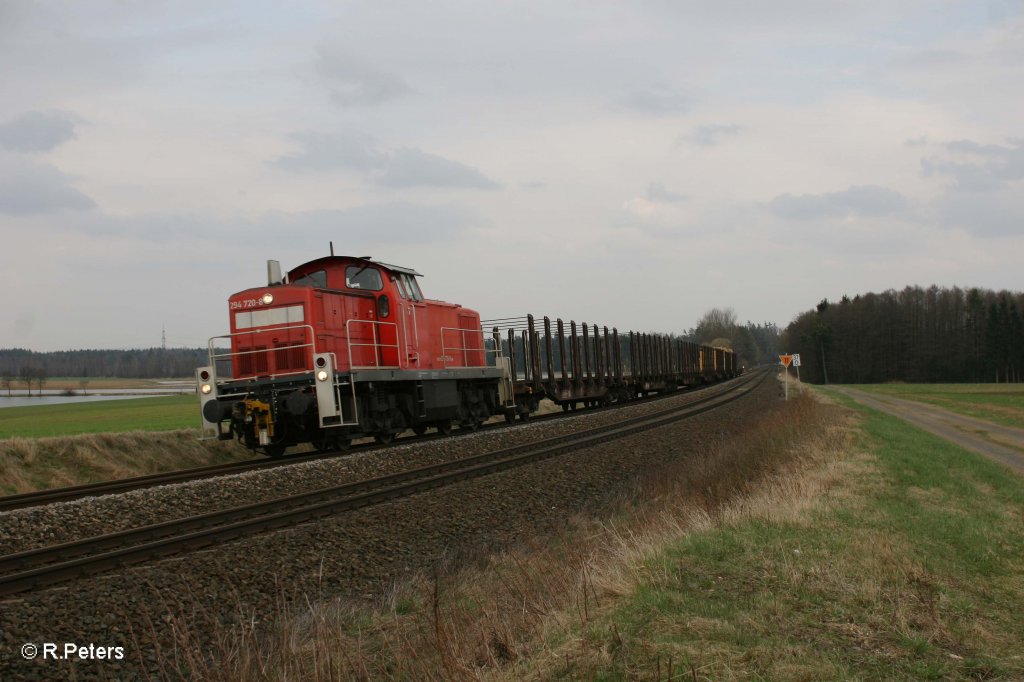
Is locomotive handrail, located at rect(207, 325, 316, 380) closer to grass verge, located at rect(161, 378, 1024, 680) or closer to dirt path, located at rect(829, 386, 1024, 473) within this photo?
grass verge, located at rect(161, 378, 1024, 680)

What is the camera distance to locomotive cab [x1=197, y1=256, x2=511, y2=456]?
13.6 m

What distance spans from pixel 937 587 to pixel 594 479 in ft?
26.5

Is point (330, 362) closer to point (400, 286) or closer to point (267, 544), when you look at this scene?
point (400, 286)

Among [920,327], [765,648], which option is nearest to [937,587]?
[765,648]

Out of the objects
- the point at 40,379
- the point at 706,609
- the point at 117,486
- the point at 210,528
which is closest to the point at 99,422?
the point at 117,486

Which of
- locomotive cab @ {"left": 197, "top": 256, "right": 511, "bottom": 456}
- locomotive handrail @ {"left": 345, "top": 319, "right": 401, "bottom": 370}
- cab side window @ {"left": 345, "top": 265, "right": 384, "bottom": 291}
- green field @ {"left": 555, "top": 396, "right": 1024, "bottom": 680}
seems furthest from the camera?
cab side window @ {"left": 345, "top": 265, "right": 384, "bottom": 291}

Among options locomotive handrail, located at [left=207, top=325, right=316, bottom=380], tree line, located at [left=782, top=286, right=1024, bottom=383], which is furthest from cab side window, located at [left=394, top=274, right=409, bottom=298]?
tree line, located at [left=782, top=286, right=1024, bottom=383]

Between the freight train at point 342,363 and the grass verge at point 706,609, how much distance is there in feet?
19.4

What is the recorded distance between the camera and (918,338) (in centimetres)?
10800

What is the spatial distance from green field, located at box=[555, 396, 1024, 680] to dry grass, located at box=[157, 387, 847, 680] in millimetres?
183

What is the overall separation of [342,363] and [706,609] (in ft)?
36.1

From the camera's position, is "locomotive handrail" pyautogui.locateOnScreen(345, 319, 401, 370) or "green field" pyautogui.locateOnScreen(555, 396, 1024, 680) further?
"locomotive handrail" pyautogui.locateOnScreen(345, 319, 401, 370)

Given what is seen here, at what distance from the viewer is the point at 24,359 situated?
121000 mm

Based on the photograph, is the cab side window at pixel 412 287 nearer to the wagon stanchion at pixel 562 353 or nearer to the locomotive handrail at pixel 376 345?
the locomotive handrail at pixel 376 345
